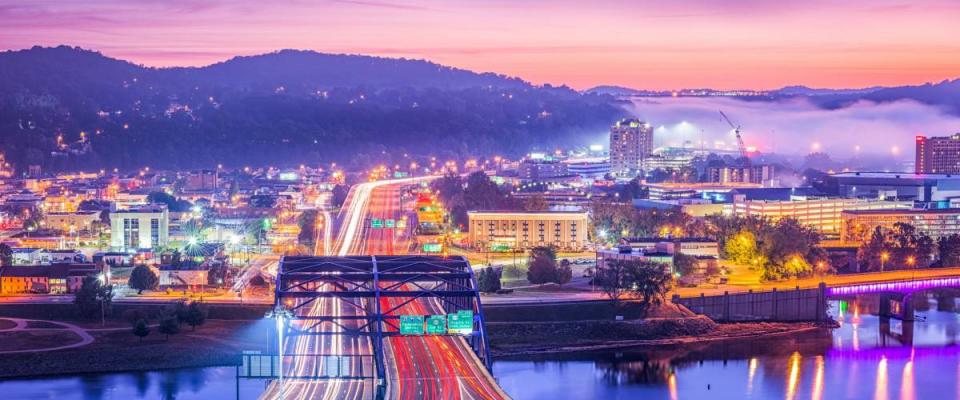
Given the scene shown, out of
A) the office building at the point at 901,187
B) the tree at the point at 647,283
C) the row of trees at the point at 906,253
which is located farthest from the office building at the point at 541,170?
the tree at the point at 647,283

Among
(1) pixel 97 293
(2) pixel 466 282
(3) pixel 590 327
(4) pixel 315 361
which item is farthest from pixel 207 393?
(3) pixel 590 327

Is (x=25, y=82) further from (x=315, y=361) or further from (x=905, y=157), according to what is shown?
(x=315, y=361)

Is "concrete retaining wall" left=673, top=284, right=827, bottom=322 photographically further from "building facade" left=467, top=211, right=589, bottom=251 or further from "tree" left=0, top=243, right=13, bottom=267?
"tree" left=0, top=243, right=13, bottom=267

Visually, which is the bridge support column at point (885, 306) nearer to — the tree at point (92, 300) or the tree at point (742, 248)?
the tree at point (742, 248)

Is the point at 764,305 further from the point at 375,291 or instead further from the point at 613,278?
the point at 375,291

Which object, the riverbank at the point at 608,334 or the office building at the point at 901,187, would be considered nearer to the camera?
the riverbank at the point at 608,334

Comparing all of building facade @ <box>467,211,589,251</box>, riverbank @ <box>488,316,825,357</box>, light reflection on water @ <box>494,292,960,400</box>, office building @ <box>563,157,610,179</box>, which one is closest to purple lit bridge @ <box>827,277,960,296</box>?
light reflection on water @ <box>494,292,960,400</box>
